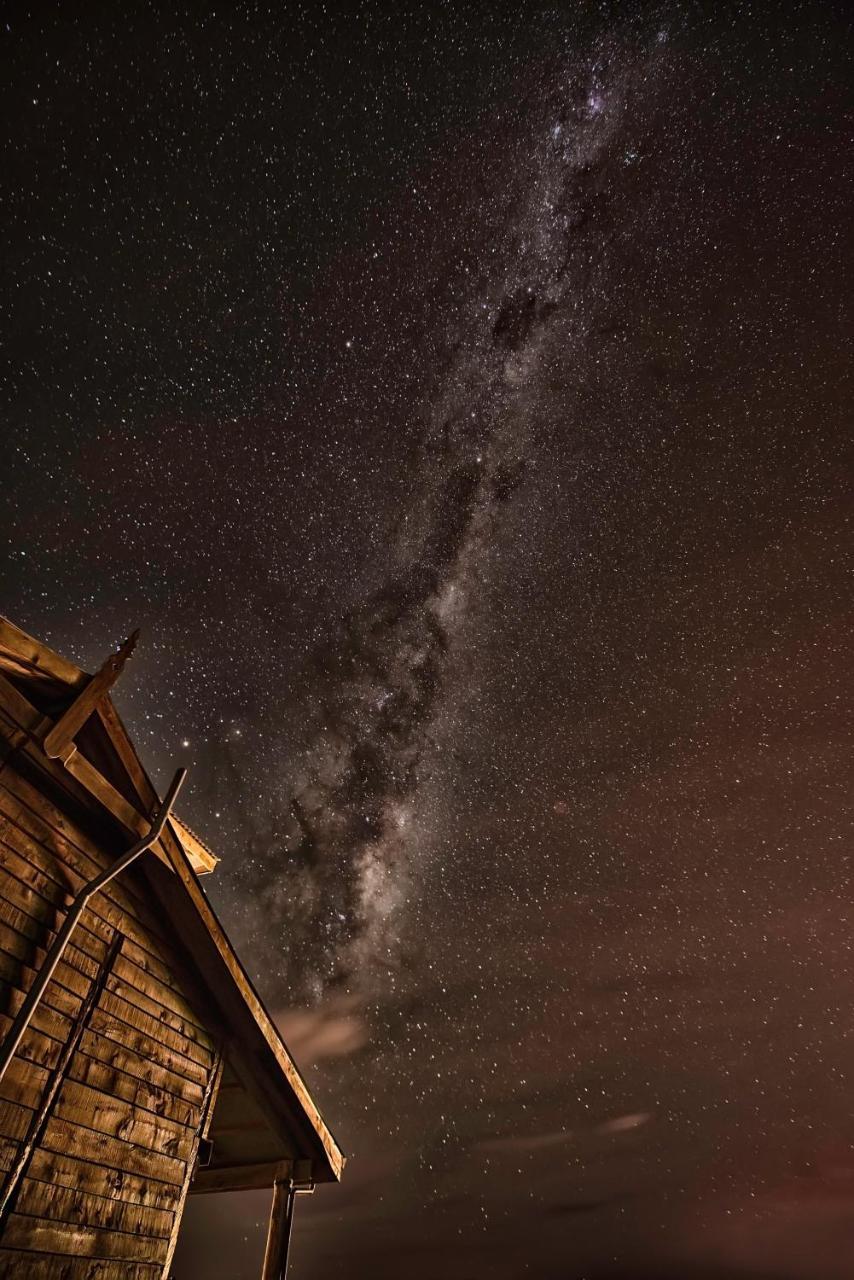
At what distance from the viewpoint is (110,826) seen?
5.66m

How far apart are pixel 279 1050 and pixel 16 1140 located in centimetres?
256

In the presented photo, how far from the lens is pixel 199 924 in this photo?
5914mm

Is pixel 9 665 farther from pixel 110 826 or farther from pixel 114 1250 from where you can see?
pixel 114 1250

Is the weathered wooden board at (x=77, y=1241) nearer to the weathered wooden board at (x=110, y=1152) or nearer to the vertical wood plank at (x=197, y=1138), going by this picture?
the vertical wood plank at (x=197, y=1138)

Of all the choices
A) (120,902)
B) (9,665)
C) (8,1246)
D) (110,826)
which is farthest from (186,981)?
(9,665)

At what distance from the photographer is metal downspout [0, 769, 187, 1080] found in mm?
4223

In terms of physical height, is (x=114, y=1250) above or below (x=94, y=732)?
below

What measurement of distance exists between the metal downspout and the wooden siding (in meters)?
0.21

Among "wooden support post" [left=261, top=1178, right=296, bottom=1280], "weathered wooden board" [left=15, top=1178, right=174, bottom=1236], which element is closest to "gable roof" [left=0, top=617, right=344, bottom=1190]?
"wooden support post" [left=261, top=1178, right=296, bottom=1280]

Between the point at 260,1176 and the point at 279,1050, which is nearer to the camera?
the point at 279,1050

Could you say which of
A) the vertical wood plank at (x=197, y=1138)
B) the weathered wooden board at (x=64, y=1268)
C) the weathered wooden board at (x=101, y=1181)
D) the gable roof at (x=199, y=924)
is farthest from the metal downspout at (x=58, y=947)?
the vertical wood plank at (x=197, y=1138)

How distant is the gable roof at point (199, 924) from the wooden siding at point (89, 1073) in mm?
275

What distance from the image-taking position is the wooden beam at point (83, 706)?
4.94 m

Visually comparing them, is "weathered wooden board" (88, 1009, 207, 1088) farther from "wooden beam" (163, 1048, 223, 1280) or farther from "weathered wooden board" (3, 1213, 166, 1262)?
"weathered wooden board" (3, 1213, 166, 1262)
